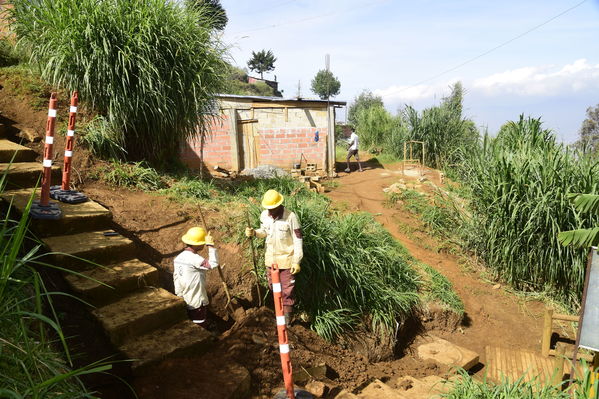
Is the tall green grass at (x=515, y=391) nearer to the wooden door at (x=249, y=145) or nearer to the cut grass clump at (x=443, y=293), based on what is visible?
the cut grass clump at (x=443, y=293)

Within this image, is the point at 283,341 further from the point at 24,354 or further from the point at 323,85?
the point at 323,85

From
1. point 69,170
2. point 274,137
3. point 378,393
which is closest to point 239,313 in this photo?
point 378,393

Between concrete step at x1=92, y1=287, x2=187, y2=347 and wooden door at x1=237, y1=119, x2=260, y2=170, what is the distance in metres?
11.2

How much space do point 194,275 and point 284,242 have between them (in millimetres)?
1031

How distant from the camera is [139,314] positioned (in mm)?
3803

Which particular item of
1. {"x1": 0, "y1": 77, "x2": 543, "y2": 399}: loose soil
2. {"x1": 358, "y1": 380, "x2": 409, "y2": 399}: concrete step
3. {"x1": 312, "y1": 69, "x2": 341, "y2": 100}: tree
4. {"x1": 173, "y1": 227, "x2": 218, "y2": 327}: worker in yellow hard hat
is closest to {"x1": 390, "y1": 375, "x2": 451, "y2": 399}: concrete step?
{"x1": 358, "y1": 380, "x2": 409, "y2": 399}: concrete step

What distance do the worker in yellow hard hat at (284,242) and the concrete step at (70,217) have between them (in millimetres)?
1614

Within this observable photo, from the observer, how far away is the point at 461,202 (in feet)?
31.6

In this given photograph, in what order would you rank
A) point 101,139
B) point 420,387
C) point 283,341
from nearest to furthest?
1. point 283,341
2. point 420,387
3. point 101,139

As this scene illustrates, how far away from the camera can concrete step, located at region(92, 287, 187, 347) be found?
360 cm

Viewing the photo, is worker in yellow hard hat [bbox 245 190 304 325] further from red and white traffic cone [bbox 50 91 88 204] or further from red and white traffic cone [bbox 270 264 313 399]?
red and white traffic cone [bbox 50 91 88 204]

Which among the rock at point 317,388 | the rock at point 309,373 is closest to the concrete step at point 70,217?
the rock at point 309,373

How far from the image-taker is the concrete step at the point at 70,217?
430cm

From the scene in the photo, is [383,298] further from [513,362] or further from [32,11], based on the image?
[32,11]
